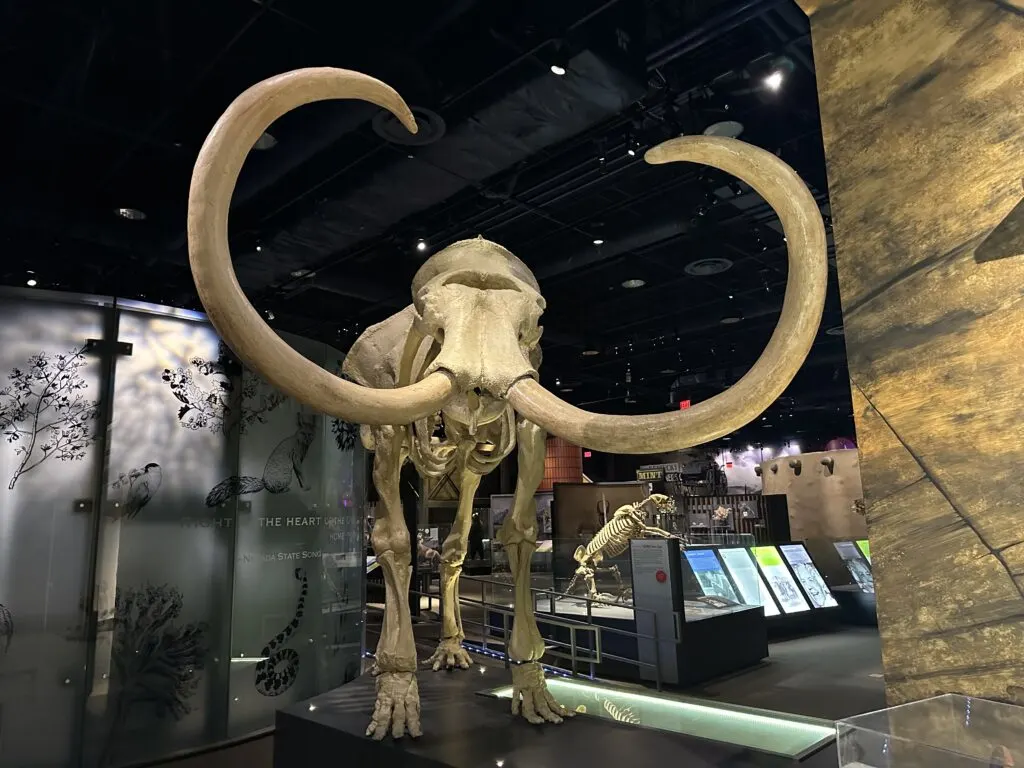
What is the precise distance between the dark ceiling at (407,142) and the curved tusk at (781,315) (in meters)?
2.54

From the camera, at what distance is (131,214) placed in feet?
19.7

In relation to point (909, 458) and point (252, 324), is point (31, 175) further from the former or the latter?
point (909, 458)

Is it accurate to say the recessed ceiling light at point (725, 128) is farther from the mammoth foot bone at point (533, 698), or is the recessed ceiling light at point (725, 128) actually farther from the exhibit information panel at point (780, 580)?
the exhibit information panel at point (780, 580)

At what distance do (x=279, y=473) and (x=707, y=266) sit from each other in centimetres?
516

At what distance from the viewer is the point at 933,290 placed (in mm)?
1758

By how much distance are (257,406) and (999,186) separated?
17.8 ft

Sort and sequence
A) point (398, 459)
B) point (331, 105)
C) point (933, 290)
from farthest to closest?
point (331, 105) < point (398, 459) < point (933, 290)

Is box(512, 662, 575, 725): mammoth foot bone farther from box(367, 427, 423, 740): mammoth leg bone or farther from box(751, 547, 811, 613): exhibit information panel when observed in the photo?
box(751, 547, 811, 613): exhibit information panel

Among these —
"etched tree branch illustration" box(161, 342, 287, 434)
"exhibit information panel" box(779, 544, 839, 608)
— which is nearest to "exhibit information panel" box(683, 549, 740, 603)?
"exhibit information panel" box(779, 544, 839, 608)

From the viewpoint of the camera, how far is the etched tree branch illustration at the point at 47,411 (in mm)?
4582

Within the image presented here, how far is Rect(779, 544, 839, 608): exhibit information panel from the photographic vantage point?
749 cm

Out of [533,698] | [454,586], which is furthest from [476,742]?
[454,586]

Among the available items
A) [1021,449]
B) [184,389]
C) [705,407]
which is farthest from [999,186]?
[184,389]

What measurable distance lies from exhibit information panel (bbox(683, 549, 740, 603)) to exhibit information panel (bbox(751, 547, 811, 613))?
3.09 feet
